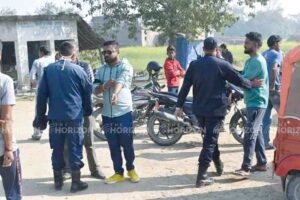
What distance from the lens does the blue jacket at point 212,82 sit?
5320 mm

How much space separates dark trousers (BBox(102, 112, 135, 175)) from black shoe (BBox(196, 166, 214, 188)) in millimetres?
894

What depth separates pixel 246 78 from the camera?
575 cm

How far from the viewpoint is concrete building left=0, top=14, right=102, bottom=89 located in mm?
17875

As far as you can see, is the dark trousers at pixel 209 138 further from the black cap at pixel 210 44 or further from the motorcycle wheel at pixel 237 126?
the motorcycle wheel at pixel 237 126

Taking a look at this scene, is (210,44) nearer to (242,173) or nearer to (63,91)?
(242,173)

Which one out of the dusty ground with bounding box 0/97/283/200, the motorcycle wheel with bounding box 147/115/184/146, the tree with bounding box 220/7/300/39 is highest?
the tree with bounding box 220/7/300/39

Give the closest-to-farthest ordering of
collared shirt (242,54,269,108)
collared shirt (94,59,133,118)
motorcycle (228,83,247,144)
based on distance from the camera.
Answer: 1. collared shirt (94,59,133,118)
2. collared shirt (242,54,269,108)
3. motorcycle (228,83,247,144)

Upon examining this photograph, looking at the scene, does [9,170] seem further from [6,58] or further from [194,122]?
[6,58]

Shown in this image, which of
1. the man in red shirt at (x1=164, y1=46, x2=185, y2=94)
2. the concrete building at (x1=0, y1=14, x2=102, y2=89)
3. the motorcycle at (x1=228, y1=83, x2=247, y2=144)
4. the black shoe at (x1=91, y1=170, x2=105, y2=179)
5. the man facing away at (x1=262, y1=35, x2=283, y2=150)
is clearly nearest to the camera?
the black shoe at (x1=91, y1=170, x2=105, y2=179)

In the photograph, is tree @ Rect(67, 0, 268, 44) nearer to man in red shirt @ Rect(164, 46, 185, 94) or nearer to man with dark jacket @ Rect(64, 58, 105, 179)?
man in red shirt @ Rect(164, 46, 185, 94)

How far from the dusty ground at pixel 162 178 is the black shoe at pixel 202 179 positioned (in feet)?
0.24

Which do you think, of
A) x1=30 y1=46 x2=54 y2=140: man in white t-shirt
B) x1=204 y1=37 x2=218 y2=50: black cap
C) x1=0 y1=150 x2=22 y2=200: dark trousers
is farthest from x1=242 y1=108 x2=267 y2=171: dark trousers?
x1=30 y1=46 x2=54 y2=140: man in white t-shirt

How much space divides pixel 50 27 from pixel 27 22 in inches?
38.1

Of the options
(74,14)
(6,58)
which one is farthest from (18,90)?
(74,14)
